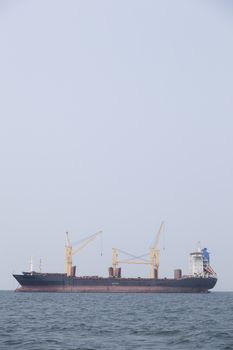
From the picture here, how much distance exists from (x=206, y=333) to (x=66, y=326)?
10003 mm

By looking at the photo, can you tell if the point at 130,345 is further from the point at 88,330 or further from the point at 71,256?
the point at 71,256

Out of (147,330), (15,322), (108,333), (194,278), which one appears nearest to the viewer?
(108,333)

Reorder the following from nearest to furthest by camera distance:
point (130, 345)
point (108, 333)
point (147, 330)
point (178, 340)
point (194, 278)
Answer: point (130, 345), point (178, 340), point (108, 333), point (147, 330), point (194, 278)

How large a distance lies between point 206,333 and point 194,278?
89.1 m

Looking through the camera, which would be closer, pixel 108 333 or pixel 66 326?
pixel 108 333

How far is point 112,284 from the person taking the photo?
119m

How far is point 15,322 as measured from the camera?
124 feet

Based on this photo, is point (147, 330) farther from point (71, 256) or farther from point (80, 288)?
point (71, 256)

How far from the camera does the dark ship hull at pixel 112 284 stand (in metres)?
118

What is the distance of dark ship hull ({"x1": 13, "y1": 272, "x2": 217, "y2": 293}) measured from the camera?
386ft

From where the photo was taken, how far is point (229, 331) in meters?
33.2

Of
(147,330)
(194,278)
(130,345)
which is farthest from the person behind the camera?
(194,278)

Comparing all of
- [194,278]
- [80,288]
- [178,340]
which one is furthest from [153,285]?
[178,340]

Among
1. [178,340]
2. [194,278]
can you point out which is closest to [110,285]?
[194,278]
